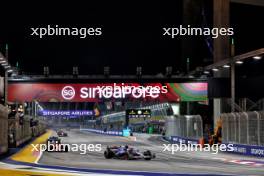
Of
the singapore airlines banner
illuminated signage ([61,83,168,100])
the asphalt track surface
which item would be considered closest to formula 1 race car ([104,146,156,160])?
the asphalt track surface

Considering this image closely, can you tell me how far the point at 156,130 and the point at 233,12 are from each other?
165 ft

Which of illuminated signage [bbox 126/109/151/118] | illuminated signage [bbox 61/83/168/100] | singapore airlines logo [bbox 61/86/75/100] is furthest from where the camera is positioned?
illuminated signage [bbox 126/109/151/118]

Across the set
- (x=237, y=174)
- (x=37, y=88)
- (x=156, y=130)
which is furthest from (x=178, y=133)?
(x=156, y=130)

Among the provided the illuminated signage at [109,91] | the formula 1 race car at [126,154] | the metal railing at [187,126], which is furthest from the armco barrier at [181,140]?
the formula 1 race car at [126,154]

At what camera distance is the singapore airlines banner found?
137ft

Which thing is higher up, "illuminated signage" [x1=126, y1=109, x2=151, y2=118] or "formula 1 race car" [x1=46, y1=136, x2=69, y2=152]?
"illuminated signage" [x1=126, y1=109, x2=151, y2=118]

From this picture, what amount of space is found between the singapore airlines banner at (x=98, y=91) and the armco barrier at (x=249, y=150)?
26.4ft

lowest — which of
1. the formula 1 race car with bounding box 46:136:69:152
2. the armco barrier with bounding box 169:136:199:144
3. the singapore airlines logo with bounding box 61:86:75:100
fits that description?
the armco barrier with bounding box 169:136:199:144

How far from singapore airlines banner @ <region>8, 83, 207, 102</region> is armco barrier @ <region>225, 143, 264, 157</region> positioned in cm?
806

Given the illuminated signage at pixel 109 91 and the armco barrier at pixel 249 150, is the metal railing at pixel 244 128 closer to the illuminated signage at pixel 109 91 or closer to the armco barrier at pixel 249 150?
the armco barrier at pixel 249 150

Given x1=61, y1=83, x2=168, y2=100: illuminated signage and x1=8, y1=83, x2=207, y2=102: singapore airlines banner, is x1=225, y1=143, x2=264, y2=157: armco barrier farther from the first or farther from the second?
x1=61, y1=83, x2=168, y2=100: illuminated signage

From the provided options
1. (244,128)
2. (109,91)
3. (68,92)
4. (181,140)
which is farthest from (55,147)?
(181,140)

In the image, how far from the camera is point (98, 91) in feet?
137

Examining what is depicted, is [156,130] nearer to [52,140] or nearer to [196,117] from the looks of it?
[196,117]
